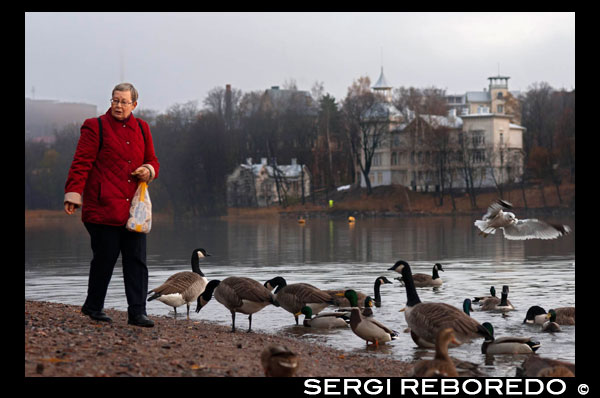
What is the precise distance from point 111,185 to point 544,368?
5.47m

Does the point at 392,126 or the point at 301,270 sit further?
the point at 392,126

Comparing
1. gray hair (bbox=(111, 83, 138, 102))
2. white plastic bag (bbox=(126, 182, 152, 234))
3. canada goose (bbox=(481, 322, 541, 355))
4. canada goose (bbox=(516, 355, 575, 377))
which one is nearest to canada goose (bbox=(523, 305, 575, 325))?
canada goose (bbox=(481, 322, 541, 355))

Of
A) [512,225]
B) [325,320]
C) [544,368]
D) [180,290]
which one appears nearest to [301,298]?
[325,320]

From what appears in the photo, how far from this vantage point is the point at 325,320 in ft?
48.8

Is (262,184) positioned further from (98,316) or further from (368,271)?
(98,316)

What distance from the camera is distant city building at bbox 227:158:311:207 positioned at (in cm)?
10431

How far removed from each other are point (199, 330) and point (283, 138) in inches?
4044

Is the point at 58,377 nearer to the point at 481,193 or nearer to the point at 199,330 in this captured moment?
the point at 199,330

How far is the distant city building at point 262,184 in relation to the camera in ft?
342

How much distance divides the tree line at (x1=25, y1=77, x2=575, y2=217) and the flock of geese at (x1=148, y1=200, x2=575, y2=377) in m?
74.0

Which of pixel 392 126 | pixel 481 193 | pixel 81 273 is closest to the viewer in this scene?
pixel 81 273

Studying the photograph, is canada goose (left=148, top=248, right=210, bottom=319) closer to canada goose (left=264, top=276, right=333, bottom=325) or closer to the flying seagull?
canada goose (left=264, top=276, right=333, bottom=325)

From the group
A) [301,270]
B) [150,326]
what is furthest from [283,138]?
[150,326]

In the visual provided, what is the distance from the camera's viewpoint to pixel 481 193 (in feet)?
306
